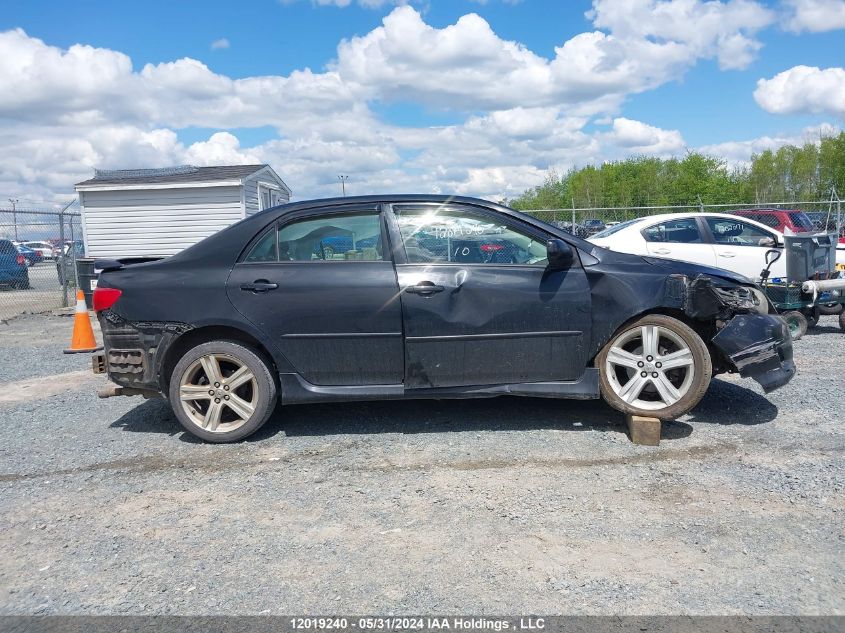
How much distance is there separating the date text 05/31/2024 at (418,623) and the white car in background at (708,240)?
7954mm

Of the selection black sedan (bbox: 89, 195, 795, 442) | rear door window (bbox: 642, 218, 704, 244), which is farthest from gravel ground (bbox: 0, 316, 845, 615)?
rear door window (bbox: 642, 218, 704, 244)

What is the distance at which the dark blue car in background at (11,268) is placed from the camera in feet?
57.5

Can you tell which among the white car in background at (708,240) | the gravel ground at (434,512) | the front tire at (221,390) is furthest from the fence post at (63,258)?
the front tire at (221,390)

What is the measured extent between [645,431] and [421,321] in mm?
1660

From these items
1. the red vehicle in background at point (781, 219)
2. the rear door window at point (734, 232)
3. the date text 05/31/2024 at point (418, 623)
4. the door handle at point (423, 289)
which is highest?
the red vehicle in background at point (781, 219)

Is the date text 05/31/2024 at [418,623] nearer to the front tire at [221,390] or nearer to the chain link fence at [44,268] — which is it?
the front tire at [221,390]

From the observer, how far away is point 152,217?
19719 millimetres

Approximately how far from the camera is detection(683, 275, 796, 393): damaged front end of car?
4559mm

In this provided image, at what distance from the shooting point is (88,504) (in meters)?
3.83

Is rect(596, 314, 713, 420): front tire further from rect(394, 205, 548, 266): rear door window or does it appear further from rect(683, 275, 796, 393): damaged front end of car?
rect(394, 205, 548, 266): rear door window

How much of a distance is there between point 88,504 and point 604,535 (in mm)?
2841

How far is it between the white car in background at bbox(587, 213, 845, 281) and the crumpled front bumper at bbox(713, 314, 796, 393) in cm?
536

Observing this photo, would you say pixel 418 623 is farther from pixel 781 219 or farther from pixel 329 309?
pixel 781 219

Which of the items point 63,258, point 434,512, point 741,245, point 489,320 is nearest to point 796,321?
point 741,245
